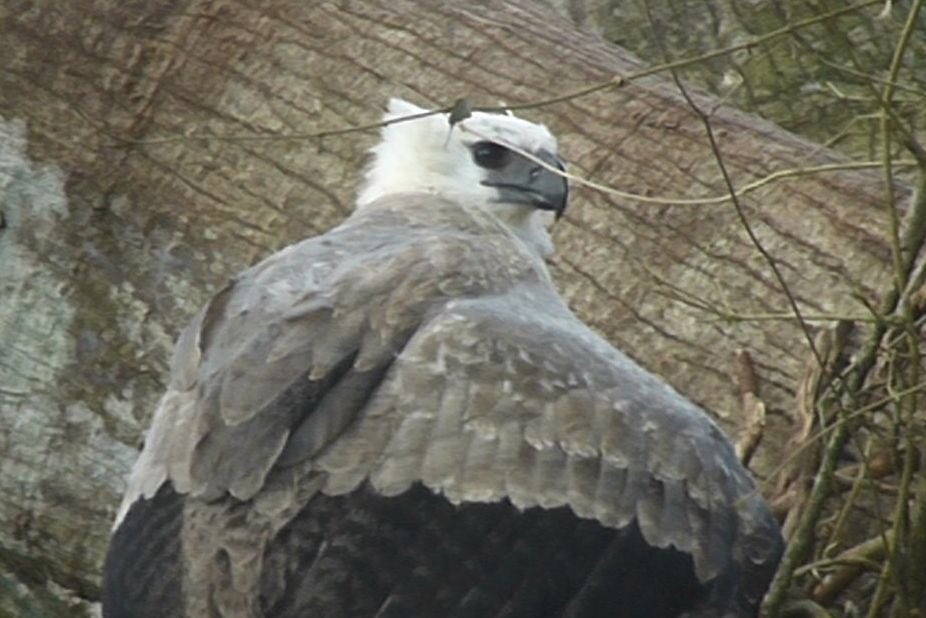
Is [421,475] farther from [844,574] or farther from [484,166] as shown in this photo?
[484,166]

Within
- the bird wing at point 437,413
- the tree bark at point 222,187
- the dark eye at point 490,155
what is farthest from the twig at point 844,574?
the dark eye at point 490,155

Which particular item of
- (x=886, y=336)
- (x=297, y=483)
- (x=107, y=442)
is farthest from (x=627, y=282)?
(x=297, y=483)

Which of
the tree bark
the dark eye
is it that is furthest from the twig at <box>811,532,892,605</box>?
the dark eye

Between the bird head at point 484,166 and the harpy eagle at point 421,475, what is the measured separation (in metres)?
0.96

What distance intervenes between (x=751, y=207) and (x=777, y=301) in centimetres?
27

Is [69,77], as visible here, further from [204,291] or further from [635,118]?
[635,118]

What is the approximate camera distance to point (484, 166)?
6.34 meters

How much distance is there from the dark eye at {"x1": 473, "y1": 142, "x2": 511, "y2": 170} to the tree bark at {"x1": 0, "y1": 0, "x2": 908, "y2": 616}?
44 centimetres

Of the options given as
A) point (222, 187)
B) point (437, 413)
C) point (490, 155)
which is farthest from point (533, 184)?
point (437, 413)

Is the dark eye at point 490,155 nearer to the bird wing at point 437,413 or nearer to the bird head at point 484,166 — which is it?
the bird head at point 484,166

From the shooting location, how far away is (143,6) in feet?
23.5

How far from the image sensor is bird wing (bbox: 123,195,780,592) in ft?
15.8

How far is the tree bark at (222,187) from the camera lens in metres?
6.59

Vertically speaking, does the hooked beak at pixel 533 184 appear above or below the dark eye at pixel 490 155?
below
